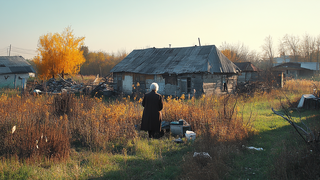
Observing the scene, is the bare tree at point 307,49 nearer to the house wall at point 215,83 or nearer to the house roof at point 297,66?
the house roof at point 297,66

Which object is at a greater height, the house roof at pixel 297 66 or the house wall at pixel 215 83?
the house roof at pixel 297 66

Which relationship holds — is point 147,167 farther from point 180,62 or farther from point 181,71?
point 180,62

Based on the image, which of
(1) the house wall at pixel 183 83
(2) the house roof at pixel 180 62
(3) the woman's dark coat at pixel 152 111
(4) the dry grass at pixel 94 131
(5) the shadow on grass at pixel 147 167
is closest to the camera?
(5) the shadow on grass at pixel 147 167

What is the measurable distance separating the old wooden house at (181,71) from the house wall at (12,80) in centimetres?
1443

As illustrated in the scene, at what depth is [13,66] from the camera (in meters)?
28.1

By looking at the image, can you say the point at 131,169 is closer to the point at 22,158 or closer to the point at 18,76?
the point at 22,158

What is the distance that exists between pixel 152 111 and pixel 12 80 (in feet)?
90.1

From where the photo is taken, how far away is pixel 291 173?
3.93 metres

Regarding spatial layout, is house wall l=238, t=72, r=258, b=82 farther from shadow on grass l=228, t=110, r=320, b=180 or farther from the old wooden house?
shadow on grass l=228, t=110, r=320, b=180

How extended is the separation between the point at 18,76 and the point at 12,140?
26.8 m

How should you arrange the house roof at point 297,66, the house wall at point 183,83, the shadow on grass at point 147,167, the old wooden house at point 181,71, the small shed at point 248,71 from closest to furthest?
the shadow on grass at point 147,167 < the house wall at point 183,83 < the old wooden house at point 181,71 < the small shed at point 248,71 < the house roof at point 297,66

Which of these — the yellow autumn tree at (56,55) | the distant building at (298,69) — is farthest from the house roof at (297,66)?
the yellow autumn tree at (56,55)

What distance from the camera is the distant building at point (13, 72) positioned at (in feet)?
86.6

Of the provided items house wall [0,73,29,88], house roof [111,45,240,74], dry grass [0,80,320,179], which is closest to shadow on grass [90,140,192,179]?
dry grass [0,80,320,179]
